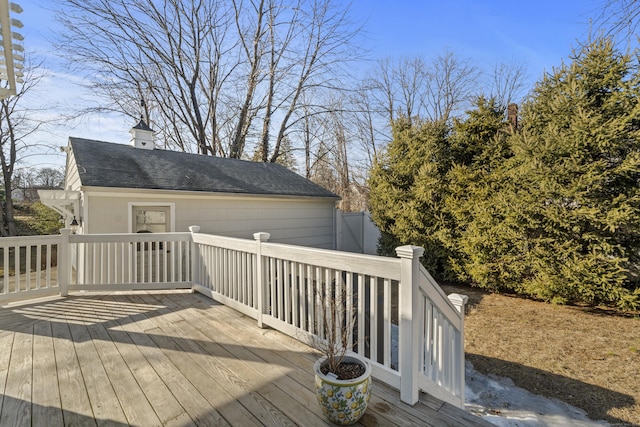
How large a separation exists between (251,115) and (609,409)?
1518cm

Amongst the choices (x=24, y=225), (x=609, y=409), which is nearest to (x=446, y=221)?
(x=609, y=409)

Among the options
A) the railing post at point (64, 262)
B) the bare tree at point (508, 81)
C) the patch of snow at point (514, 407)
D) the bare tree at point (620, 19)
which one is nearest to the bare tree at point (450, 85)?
the bare tree at point (508, 81)

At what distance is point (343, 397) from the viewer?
1681mm

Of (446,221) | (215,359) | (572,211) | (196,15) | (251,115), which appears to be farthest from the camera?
Result: (251,115)

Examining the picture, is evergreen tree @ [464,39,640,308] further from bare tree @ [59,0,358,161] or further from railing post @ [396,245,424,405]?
bare tree @ [59,0,358,161]

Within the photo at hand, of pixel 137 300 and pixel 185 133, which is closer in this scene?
pixel 137 300

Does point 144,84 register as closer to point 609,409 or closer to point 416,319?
point 416,319

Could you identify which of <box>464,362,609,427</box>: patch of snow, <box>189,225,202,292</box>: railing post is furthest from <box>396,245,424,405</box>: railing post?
<box>189,225,202,292</box>: railing post

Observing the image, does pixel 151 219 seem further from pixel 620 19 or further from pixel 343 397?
pixel 620 19

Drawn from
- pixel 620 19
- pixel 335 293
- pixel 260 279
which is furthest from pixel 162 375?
pixel 620 19

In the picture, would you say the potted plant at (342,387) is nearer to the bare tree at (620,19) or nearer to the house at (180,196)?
the house at (180,196)

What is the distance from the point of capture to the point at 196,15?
12961 mm

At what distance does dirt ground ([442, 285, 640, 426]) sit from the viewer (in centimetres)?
300

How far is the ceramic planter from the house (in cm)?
589
